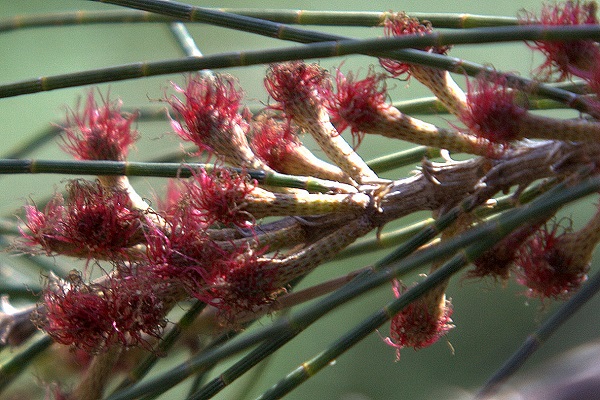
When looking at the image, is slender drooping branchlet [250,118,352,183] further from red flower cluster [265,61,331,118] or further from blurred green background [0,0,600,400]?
blurred green background [0,0,600,400]

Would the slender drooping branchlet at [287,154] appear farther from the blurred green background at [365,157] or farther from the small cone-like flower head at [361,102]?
the blurred green background at [365,157]

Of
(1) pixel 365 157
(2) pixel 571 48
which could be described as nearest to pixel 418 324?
(2) pixel 571 48

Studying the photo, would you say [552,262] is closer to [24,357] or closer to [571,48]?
[571,48]

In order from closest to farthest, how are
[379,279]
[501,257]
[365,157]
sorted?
[379,279], [501,257], [365,157]

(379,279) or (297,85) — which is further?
(297,85)

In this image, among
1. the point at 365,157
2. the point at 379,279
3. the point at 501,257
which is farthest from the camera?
the point at 365,157

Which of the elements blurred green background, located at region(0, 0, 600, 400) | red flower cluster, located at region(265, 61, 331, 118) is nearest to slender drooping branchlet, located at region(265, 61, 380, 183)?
red flower cluster, located at region(265, 61, 331, 118)
